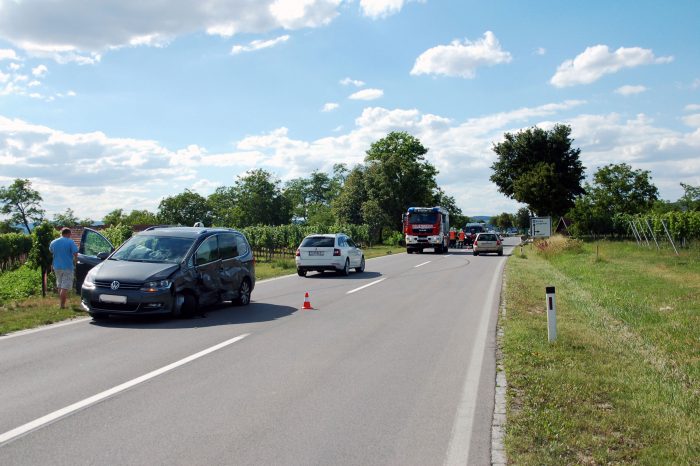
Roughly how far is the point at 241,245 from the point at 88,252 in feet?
12.6

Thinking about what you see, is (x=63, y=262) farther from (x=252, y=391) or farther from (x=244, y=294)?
(x=252, y=391)

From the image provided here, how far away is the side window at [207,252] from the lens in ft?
40.7

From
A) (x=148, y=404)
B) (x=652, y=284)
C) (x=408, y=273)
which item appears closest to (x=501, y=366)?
(x=148, y=404)

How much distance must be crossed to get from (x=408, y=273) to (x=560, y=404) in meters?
18.4

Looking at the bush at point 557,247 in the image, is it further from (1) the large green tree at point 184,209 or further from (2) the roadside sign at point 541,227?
(1) the large green tree at point 184,209

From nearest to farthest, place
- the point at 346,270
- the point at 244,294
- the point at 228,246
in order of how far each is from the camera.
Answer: the point at 228,246 < the point at 244,294 < the point at 346,270

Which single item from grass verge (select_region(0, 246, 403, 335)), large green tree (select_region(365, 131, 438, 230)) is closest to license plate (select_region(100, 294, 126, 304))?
grass verge (select_region(0, 246, 403, 335))

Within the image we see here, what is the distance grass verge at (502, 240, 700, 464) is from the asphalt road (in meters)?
0.45

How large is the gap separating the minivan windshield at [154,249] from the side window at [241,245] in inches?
75.2

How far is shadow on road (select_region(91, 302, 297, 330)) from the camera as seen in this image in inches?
436

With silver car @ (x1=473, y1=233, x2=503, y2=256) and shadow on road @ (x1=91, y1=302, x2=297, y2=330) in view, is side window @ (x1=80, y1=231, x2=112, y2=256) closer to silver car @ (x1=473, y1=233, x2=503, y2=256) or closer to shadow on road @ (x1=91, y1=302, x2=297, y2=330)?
shadow on road @ (x1=91, y1=302, x2=297, y2=330)

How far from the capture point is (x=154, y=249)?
484 inches

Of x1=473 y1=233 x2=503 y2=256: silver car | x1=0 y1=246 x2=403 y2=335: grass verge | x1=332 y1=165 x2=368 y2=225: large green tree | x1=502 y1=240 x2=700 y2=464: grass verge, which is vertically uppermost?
x1=332 y1=165 x2=368 y2=225: large green tree

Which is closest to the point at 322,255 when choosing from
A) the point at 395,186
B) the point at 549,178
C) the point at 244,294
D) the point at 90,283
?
the point at 244,294
